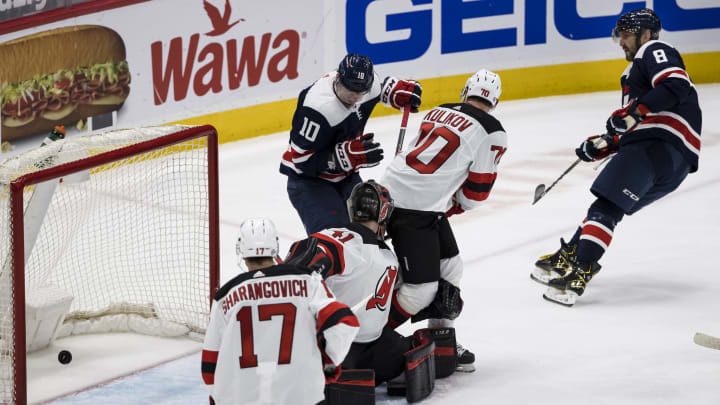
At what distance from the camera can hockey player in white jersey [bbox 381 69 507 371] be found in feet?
13.7

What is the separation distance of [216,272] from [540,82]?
552 centimetres

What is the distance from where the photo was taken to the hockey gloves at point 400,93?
15.6 ft

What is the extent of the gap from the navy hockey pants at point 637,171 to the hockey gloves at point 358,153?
1242mm

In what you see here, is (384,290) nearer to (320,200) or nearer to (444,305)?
(444,305)

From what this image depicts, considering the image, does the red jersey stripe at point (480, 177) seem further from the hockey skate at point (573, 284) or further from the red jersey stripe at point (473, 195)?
the hockey skate at point (573, 284)

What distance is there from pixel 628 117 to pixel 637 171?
252 millimetres

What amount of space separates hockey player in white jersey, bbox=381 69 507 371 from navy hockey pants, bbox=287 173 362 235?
1.16ft

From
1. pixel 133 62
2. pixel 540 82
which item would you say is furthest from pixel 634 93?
pixel 540 82

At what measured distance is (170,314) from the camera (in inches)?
188

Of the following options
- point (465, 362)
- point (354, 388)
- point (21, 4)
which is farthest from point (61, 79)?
point (354, 388)


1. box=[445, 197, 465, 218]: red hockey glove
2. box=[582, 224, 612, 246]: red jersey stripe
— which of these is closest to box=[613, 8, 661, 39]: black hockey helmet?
box=[582, 224, 612, 246]: red jersey stripe

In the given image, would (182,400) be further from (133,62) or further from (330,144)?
(133,62)

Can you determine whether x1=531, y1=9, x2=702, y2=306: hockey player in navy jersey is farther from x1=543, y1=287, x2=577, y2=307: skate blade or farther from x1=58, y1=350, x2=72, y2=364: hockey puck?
x1=58, y1=350, x2=72, y2=364: hockey puck

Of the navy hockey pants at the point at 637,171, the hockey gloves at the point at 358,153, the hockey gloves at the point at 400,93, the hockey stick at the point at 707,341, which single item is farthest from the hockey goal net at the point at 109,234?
the hockey stick at the point at 707,341
